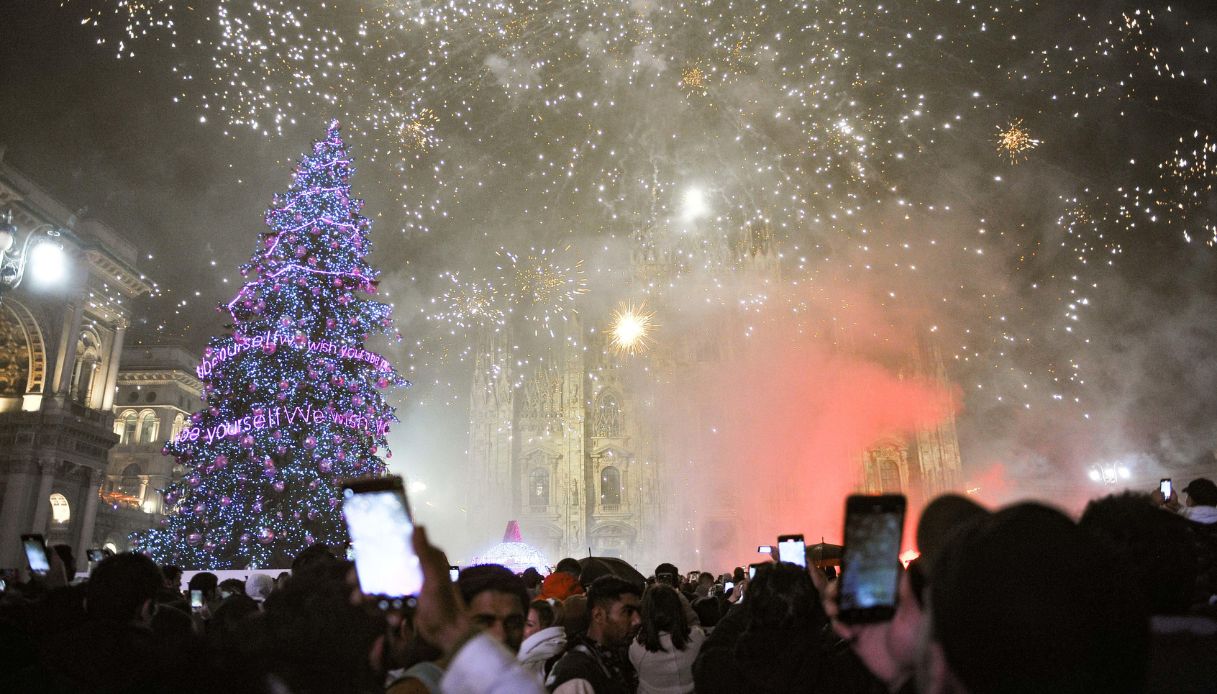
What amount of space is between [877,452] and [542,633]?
38.1 metres

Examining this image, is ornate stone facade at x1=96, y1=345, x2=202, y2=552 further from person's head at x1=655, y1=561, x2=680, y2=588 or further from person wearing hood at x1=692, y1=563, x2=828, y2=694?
person wearing hood at x1=692, y1=563, x2=828, y2=694

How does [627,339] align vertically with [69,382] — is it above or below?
above

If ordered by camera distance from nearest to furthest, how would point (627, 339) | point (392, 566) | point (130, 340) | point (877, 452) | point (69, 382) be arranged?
point (392, 566) < point (69, 382) < point (877, 452) < point (627, 339) < point (130, 340)

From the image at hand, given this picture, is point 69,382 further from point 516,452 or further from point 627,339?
point 627,339

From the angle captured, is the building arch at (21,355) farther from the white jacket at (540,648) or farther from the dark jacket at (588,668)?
the dark jacket at (588,668)

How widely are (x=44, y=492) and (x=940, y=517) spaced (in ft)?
102

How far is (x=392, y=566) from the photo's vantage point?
1841mm

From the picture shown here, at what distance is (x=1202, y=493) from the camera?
4.96m

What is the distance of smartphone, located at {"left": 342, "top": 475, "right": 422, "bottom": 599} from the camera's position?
1838 millimetres

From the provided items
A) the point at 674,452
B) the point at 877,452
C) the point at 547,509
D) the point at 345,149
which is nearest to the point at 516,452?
the point at 547,509

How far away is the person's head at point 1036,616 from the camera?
38.6 inches

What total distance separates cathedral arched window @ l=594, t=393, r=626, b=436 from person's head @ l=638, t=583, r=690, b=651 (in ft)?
123

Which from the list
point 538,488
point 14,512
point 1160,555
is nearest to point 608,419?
point 538,488

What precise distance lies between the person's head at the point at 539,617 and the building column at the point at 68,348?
2895cm
